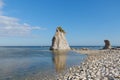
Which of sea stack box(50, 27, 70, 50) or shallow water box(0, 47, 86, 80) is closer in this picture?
shallow water box(0, 47, 86, 80)

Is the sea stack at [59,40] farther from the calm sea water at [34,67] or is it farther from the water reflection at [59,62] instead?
the calm sea water at [34,67]

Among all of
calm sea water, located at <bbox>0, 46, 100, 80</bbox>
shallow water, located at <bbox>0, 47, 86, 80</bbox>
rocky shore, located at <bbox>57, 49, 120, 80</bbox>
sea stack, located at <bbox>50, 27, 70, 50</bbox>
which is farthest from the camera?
sea stack, located at <bbox>50, 27, 70, 50</bbox>

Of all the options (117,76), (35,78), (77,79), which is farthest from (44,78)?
(117,76)

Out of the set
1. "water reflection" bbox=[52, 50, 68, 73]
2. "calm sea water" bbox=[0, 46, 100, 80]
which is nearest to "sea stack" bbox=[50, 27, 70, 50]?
"water reflection" bbox=[52, 50, 68, 73]

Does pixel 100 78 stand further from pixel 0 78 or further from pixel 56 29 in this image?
pixel 56 29

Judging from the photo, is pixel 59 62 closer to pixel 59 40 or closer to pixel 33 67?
pixel 33 67

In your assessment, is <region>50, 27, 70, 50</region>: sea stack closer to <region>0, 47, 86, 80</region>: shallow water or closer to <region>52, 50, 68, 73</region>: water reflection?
<region>52, 50, 68, 73</region>: water reflection

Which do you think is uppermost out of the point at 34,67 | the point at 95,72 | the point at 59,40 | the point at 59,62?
the point at 59,40

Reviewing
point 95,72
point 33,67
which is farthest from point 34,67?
point 95,72

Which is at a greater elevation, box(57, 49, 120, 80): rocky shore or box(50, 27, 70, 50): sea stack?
box(50, 27, 70, 50): sea stack

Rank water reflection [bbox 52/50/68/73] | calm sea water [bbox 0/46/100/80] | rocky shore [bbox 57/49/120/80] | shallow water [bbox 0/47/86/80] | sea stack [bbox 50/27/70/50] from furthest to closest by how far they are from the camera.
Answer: sea stack [bbox 50/27/70/50] → water reflection [bbox 52/50/68/73] → shallow water [bbox 0/47/86/80] → calm sea water [bbox 0/46/100/80] → rocky shore [bbox 57/49/120/80]

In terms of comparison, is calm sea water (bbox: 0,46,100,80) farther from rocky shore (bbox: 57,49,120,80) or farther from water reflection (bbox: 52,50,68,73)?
rocky shore (bbox: 57,49,120,80)

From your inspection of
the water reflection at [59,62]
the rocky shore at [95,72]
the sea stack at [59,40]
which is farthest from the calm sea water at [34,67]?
the sea stack at [59,40]

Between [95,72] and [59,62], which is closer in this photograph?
[95,72]
